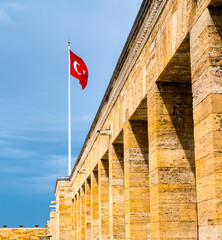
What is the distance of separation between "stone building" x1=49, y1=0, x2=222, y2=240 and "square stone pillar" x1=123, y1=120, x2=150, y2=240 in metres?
0.03

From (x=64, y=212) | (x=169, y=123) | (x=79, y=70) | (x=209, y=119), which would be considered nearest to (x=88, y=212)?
(x=79, y=70)

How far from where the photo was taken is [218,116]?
266 inches

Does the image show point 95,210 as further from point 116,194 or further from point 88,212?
point 116,194

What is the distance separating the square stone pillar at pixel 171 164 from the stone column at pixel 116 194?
5.27m

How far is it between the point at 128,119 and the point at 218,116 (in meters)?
6.33

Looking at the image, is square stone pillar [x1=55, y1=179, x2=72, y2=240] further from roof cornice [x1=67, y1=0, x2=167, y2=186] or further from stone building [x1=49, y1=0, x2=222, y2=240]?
stone building [x1=49, y1=0, x2=222, y2=240]

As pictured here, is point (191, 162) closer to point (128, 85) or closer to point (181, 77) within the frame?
point (181, 77)

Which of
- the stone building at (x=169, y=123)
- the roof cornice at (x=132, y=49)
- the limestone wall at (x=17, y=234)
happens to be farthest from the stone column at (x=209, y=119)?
the limestone wall at (x=17, y=234)

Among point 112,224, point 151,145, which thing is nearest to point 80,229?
point 112,224

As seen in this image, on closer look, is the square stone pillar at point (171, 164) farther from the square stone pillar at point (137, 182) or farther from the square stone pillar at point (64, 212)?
the square stone pillar at point (64, 212)

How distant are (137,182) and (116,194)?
2.82 metres

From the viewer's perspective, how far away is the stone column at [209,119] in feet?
21.5

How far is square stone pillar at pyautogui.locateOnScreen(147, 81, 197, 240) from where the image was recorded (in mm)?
9414

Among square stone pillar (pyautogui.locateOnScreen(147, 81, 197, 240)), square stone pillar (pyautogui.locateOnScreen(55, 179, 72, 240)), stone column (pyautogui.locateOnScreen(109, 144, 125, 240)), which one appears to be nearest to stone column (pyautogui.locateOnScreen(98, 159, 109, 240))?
stone column (pyautogui.locateOnScreen(109, 144, 125, 240))
